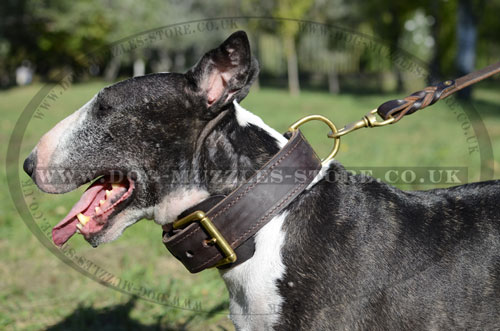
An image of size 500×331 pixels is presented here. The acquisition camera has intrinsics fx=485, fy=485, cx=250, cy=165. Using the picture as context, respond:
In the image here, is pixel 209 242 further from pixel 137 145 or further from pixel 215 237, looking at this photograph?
pixel 137 145

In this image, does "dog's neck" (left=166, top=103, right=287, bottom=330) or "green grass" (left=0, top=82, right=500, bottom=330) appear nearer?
"dog's neck" (left=166, top=103, right=287, bottom=330)

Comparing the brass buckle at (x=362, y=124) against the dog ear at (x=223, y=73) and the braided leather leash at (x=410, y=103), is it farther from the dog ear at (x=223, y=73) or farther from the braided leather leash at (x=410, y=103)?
the dog ear at (x=223, y=73)

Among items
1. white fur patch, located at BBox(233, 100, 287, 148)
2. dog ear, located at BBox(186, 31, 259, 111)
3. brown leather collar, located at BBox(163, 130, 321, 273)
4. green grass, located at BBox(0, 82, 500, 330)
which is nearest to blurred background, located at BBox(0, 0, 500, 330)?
green grass, located at BBox(0, 82, 500, 330)

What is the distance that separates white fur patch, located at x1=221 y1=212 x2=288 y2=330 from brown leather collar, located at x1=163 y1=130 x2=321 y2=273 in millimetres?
37

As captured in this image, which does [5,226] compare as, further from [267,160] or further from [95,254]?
[267,160]

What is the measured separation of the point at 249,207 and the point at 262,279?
27 centimetres

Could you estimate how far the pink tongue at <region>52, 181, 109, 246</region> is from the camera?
2.01 meters

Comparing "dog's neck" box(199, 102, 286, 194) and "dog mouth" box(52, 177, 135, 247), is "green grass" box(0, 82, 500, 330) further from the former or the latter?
"dog's neck" box(199, 102, 286, 194)

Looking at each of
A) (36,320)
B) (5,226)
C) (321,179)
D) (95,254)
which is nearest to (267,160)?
(321,179)

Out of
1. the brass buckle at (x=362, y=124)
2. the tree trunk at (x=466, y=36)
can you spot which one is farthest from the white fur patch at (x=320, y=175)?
the tree trunk at (x=466, y=36)

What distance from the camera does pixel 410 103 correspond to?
2182 mm

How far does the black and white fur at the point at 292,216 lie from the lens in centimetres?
176

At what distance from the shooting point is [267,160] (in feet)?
6.17

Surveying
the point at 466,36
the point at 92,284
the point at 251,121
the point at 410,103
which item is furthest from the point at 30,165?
the point at 466,36
